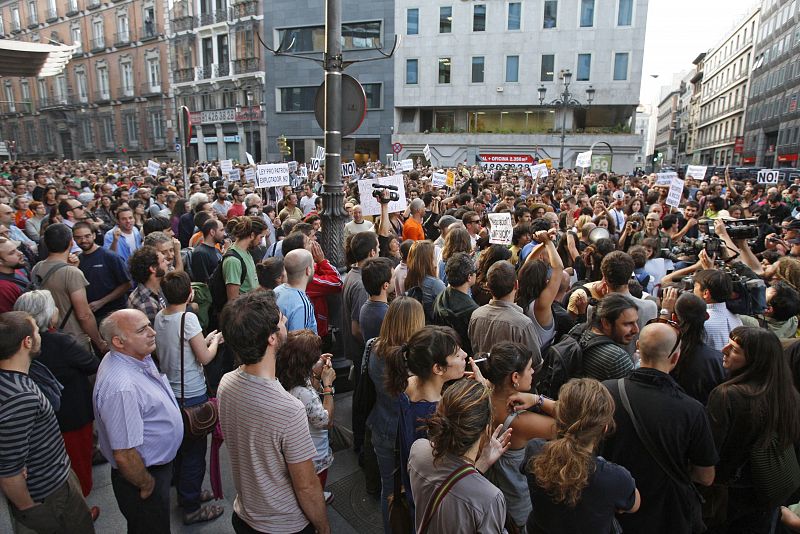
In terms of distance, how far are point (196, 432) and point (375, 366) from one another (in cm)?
117

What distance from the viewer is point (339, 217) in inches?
213

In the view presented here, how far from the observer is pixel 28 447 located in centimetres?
239

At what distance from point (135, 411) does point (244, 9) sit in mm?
41976

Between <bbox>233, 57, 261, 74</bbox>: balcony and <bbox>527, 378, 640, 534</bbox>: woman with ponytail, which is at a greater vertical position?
<bbox>233, 57, 261, 74</bbox>: balcony

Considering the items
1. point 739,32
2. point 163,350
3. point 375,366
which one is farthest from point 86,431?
point 739,32

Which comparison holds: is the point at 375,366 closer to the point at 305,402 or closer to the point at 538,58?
the point at 305,402

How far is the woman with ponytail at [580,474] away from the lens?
203 centimetres

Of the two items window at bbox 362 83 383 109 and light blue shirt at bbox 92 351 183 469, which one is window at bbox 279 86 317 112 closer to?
window at bbox 362 83 383 109

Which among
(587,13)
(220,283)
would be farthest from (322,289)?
(587,13)

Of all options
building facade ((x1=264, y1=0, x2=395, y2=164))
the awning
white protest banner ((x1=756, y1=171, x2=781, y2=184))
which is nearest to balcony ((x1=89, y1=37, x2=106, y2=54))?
building facade ((x1=264, y1=0, x2=395, y2=164))

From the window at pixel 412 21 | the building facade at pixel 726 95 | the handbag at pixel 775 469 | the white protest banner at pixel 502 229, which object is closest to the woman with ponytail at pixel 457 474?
the handbag at pixel 775 469

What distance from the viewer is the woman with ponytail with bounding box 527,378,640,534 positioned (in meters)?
2.03

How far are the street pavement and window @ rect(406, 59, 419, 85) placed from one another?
35697mm

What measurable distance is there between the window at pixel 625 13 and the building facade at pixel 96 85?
1409 inches
